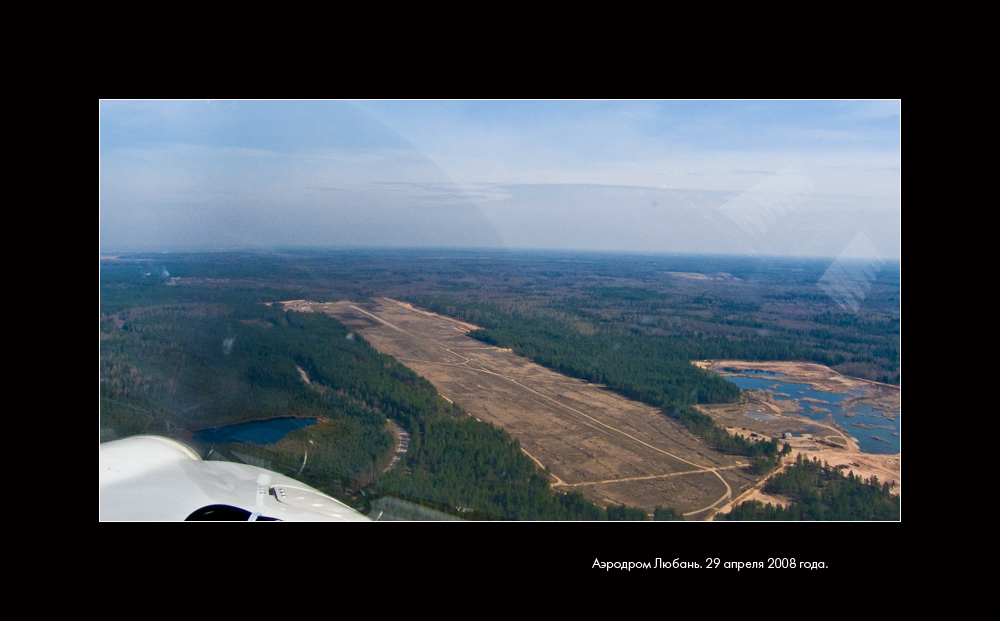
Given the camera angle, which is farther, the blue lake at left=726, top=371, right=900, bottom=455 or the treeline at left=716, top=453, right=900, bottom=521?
the blue lake at left=726, top=371, right=900, bottom=455

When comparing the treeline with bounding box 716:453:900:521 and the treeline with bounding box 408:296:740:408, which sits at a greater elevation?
the treeline with bounding box 408:296:740:408

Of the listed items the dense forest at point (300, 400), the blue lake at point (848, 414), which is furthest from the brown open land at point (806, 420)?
the dense forest at point (300, 400)

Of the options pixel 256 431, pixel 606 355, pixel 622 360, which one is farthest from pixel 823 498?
pixel 256 431

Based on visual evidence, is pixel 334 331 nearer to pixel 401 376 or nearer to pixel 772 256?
pixel 401 376

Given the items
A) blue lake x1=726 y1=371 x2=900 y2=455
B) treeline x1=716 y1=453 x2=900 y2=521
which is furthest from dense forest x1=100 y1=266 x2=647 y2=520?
blue lake x1=726 y1=371 x2=900 y2=455

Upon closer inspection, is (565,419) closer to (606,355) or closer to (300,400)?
(606,355)

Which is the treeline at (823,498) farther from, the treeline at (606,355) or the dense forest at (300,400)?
the treeline at (606,355)

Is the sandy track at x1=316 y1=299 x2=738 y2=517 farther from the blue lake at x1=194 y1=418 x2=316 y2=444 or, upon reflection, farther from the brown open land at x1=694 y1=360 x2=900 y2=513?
the blue lake at x1=194 y1=418 x2=316 y2=444
